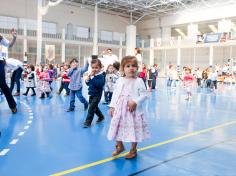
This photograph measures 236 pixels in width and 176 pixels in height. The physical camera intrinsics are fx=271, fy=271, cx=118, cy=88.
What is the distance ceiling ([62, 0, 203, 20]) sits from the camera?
29172 mm

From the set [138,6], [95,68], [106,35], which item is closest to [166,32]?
[138,6]

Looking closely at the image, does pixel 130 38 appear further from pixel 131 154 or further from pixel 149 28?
pixel 131 154

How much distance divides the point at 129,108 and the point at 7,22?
2656cm

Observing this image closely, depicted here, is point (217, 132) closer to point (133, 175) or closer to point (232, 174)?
point (232, 174)

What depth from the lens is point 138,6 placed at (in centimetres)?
3139

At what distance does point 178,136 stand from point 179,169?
5.36 ft

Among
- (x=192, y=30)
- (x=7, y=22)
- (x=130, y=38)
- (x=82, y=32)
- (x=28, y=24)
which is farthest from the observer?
(x=130, y=38)

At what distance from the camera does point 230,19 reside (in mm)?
28641

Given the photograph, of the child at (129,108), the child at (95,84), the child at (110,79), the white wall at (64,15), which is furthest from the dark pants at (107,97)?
the white wall at (64,15)

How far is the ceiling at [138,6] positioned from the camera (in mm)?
29172

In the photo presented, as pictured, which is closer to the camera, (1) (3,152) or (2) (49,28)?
(1) (3,152)

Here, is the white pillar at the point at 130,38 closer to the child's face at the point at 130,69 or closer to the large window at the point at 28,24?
the large window at the point at 28,24

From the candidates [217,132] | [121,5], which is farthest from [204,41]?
[217,132]

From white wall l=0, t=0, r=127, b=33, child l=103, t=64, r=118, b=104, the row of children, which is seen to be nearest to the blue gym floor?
the row of children
